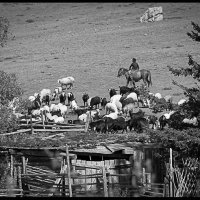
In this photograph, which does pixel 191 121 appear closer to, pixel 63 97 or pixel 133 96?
pixel 133 96

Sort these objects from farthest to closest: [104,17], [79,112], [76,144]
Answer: [104,17], [79,112], [76,144]

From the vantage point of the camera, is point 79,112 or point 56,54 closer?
point 79,112

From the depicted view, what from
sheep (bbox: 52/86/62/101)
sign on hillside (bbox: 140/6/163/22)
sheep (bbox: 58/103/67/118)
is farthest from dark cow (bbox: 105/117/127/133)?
sign on hillside (bbox: 140/6/163/22)

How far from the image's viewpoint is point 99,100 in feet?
125

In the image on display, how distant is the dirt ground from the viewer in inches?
1816

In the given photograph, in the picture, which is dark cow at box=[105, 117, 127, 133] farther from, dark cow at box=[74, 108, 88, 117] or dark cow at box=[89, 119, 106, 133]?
dark cow at box=[74, 108, 88, 117]

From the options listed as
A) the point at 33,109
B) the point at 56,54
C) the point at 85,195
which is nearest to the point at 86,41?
the point at 56,54

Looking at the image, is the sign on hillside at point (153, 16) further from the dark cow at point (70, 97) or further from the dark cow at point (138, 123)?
the dark cow at point (138, 123)

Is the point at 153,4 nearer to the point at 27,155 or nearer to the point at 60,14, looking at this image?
the point at 60,14

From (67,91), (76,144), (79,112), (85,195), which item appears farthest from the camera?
(67,91)

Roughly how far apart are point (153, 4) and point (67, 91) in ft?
78.1

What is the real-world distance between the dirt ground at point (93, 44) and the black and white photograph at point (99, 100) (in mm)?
71

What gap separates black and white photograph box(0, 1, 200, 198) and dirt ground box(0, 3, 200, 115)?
2.8 inches

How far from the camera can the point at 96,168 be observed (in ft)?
74.2
